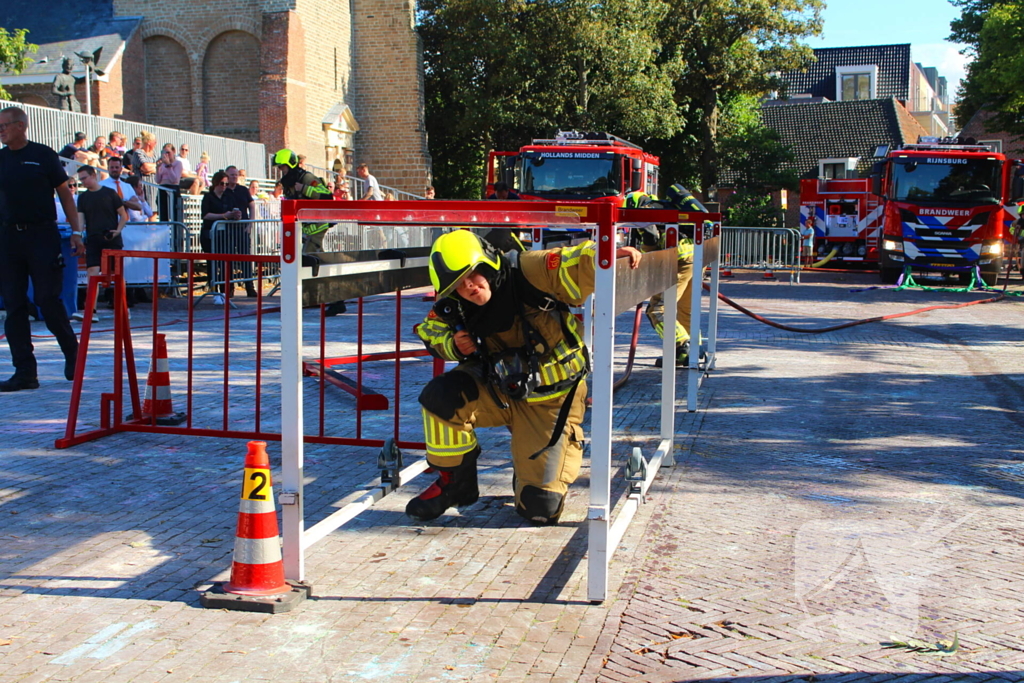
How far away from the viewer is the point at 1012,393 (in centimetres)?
856

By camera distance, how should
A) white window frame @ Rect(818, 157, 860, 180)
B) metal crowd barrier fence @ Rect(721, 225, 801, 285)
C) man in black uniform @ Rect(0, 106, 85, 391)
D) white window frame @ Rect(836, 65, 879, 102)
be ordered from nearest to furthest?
man in black uniform @ Rect(0, 106, 85, 391), metal crowd barrier fence @ Rect(721, 225, 801, 285), white window frame @ Rect(818, 157, 860, 180), white window frame @ Rect(836, 65, 879, 102)

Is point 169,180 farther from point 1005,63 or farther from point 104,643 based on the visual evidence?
point 1005,63

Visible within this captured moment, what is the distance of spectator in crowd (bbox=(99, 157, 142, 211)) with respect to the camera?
46.2 feet

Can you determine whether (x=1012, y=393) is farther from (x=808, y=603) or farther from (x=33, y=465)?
(x=33, y=465)

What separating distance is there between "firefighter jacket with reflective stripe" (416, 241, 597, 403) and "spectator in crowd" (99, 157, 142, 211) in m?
10.5

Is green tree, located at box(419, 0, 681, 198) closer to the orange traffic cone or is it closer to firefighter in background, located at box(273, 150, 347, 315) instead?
firefighter in background, located at box(273, 150, 347, 315)

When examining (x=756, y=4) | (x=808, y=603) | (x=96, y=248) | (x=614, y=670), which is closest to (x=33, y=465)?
(x=614, y=670)

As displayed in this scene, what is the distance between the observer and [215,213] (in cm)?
1628

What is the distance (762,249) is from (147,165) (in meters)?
13.6

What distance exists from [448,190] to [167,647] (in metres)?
39.5

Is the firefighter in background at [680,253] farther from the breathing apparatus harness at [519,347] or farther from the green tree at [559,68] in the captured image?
the green tree at [559,68]

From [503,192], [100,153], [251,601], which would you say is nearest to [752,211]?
[503,192]

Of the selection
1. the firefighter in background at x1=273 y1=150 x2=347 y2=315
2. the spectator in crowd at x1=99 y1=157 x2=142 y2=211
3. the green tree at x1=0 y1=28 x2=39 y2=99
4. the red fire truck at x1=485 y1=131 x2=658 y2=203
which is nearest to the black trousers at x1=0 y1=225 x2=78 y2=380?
the firefighter in background at x1=273 y1=150 x2=347 y2=315

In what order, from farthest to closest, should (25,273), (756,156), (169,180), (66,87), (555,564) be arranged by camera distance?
(756,156) → (66,87) → (169,180) → (25,273) → (555,564)
